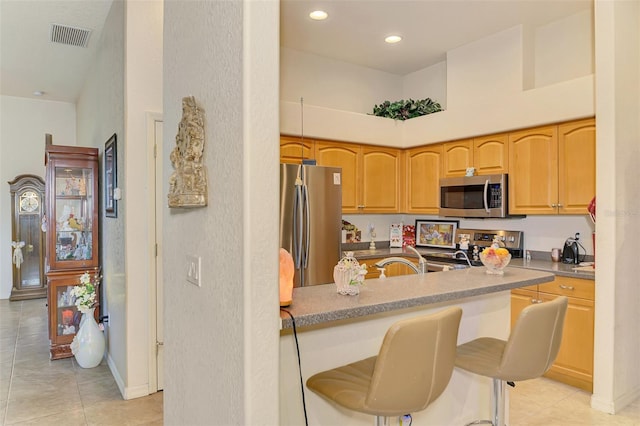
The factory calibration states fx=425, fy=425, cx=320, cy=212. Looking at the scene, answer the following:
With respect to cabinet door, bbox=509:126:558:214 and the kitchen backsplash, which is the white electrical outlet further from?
the kitchen backsplash

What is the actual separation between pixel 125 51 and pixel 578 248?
4044 millimetres

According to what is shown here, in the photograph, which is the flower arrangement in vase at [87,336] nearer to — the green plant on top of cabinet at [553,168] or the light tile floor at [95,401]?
the light tile floor at [95,401]

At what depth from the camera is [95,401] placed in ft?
10.1

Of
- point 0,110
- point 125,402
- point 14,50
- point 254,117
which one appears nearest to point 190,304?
point 254,117

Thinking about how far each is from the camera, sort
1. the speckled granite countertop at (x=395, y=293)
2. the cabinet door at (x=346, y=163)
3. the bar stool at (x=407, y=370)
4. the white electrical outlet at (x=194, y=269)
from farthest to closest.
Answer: the cabinet door at (x=346, y=163) < the white electrical outlet at (x=194, y=269) < the speckled granite countertop at (x=395, y=293) < the bar stool at (x=407, y=370)

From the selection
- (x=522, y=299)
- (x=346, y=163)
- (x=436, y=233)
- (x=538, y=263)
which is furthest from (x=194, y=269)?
(x=436, y=233)

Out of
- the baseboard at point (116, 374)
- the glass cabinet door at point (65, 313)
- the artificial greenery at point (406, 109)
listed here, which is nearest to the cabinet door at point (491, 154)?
the artificial greenery at point (406, 109)

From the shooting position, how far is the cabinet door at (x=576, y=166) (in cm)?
342

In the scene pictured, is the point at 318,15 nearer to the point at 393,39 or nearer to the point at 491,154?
the point at 393,39

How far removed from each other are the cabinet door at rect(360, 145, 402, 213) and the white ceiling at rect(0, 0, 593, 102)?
Answer: 109 centimetres

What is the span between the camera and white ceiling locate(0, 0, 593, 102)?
3.63 meters

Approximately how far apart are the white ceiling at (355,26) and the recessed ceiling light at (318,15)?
52 millimetres

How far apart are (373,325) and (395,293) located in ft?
0.69

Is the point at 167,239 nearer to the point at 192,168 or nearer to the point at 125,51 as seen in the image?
the point at 192,168
